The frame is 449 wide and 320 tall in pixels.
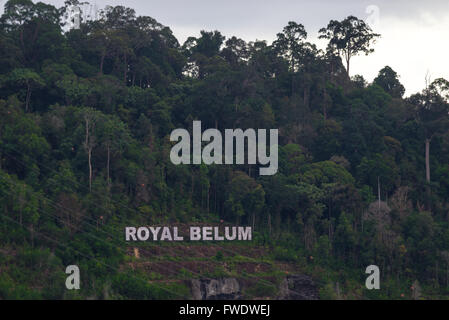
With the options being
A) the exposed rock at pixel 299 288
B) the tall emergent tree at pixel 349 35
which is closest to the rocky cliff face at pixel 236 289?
the exposed rock at pixel 299 288

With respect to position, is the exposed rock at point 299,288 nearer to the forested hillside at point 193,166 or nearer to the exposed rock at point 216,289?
the forested hillside at point 193,166

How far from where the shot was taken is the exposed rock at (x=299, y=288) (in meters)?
37.8

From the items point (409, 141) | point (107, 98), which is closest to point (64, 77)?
point (107, 98)

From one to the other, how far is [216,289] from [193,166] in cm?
991

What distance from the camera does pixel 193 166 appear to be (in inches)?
1756

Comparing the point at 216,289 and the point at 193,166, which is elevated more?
the point at 193,166

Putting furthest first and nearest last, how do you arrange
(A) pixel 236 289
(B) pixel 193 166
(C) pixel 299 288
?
(B) pixel 193 166 < (C) pixel 299 288 < (A) pixel 236 289

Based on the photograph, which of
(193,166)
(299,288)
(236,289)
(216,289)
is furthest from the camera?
(193,166)

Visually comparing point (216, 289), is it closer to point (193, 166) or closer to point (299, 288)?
point (299, 288)

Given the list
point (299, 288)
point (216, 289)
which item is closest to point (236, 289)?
point (216, 289)

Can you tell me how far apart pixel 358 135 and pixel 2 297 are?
2858cm

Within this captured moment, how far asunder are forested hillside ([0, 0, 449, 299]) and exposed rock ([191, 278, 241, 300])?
79 centimetres

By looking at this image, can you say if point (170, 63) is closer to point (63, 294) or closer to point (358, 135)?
point (358, 135)

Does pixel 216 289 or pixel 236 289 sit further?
pixel 236 289
